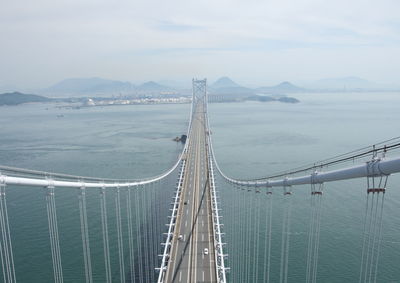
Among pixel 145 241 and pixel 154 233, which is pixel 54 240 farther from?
pixel 154 233

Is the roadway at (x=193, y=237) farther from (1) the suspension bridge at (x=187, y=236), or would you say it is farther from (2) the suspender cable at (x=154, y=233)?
(2) the suspender cable at (x=154, y=233)

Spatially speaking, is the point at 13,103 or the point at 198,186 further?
the point at 13,103

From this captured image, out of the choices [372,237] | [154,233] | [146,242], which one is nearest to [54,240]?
[146,242]

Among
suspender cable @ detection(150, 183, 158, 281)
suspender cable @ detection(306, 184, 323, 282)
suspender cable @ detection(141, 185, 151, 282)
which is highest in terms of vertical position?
suspender cable @ detection(306, 184, 323, 282)

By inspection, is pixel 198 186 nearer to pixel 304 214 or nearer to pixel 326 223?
pixel 304 214

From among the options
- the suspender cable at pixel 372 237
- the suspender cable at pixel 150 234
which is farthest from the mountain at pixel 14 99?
the suspender cable at pixel 372 237

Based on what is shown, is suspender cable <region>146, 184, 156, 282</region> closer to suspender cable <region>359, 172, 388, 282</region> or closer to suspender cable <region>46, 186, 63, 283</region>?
suspender cable <region>46, 186, 63, 283</region>

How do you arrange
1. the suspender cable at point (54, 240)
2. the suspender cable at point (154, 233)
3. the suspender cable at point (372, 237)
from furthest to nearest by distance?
the suspender cable at point (154, 233) → the suspender cable at point (54, 240) → the suspender cable at point (372, 237)

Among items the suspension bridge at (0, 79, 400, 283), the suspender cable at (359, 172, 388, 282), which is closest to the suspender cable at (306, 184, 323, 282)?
the suspension bridge at (0, 79, 400, 283)

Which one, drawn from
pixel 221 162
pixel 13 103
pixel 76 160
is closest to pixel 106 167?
pixel 76 160
